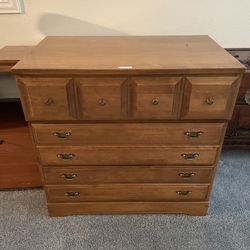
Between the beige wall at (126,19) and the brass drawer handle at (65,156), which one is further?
the beige wall at (126,19)

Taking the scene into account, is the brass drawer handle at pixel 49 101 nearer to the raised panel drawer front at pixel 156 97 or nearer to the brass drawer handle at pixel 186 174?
the raised panel drawer front at pixel 156 97

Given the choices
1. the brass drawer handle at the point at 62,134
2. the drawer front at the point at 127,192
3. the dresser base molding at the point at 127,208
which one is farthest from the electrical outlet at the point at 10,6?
the dresser base molding at the point at 127,208

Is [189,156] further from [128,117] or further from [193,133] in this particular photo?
[128,117]

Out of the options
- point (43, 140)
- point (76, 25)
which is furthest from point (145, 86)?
point (76, 25)

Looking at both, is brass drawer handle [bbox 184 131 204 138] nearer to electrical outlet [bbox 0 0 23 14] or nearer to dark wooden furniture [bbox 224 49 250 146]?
dark wooden furniture [bbox 224 49 250 146]

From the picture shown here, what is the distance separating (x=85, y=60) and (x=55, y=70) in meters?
0.16

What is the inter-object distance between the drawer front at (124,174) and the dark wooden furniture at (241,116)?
604 mm

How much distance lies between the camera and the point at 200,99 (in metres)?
1.12

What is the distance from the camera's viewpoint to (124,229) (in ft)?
4.77

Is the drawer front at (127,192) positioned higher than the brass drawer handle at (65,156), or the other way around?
the brass drawer handle at (65,156)

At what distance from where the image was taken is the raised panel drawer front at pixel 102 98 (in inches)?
42.7

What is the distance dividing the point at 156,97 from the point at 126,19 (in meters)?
0.83

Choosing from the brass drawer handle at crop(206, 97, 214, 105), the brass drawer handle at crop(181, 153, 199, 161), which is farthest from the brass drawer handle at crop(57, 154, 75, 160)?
the brass drawer handle at crop(206, 97, 214, 105)

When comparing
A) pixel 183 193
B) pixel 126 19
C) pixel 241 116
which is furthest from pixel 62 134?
pixel 241 116
